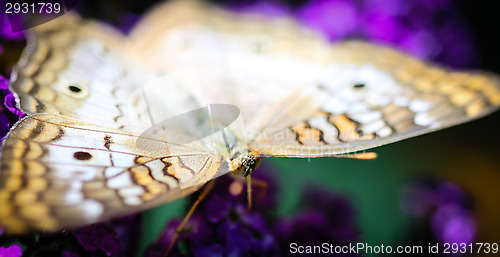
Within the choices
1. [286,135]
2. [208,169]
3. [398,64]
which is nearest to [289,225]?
[286,135]

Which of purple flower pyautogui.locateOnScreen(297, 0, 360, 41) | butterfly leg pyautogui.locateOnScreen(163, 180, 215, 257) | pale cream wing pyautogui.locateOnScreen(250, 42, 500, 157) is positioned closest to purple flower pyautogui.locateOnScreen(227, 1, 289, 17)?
purple flower pyautogui.locateOnScreen(297, 0, 360, 41)

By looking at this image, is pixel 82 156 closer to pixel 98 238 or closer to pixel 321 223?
pixel 98 238

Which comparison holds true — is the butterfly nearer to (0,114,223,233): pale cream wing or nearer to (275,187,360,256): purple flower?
(0,114,223,233): pale cream wing

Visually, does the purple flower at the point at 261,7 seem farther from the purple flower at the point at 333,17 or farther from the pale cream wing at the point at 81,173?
the pale cream wing at the point at 81,173

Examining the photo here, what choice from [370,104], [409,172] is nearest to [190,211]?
[370,104]

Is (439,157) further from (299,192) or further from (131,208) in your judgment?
(131,208)

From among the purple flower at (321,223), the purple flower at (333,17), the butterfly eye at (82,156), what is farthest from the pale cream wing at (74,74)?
the purple flower at (333,17)
